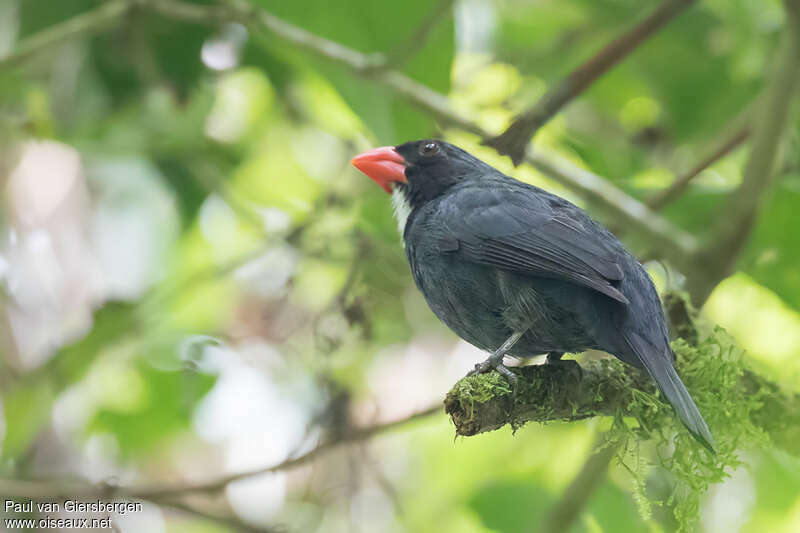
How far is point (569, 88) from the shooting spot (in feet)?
8.05

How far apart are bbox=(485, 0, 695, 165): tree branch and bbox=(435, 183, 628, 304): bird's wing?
0.68 ft

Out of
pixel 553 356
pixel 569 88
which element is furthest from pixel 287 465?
pixel 569 88

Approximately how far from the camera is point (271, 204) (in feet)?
14.2

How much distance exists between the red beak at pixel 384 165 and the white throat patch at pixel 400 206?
0.04m

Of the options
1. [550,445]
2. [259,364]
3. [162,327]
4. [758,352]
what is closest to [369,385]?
[259,364]

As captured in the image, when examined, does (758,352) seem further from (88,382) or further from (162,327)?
(88,382)

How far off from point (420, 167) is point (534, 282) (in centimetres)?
90

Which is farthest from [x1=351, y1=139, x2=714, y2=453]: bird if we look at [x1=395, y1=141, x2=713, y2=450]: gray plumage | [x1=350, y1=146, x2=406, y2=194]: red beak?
[x1=350, y1=146, x2=406, y2=194]: red beak

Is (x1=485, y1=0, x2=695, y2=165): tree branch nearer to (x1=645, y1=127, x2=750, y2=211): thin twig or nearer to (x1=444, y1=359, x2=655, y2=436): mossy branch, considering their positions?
(x1=444, y1=359, x2=655, y2=436): mossy branch

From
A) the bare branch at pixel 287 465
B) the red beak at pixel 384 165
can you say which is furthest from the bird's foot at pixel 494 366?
the red beak at pixel 384 165

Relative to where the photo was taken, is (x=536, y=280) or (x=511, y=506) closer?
(x=536, y=280)

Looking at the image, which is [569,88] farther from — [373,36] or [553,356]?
[373,36]

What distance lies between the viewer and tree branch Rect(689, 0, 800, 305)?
2.93 m

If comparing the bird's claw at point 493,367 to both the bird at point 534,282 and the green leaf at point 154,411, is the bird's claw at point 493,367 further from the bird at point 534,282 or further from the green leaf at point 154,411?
the green leaf at point 154,411
